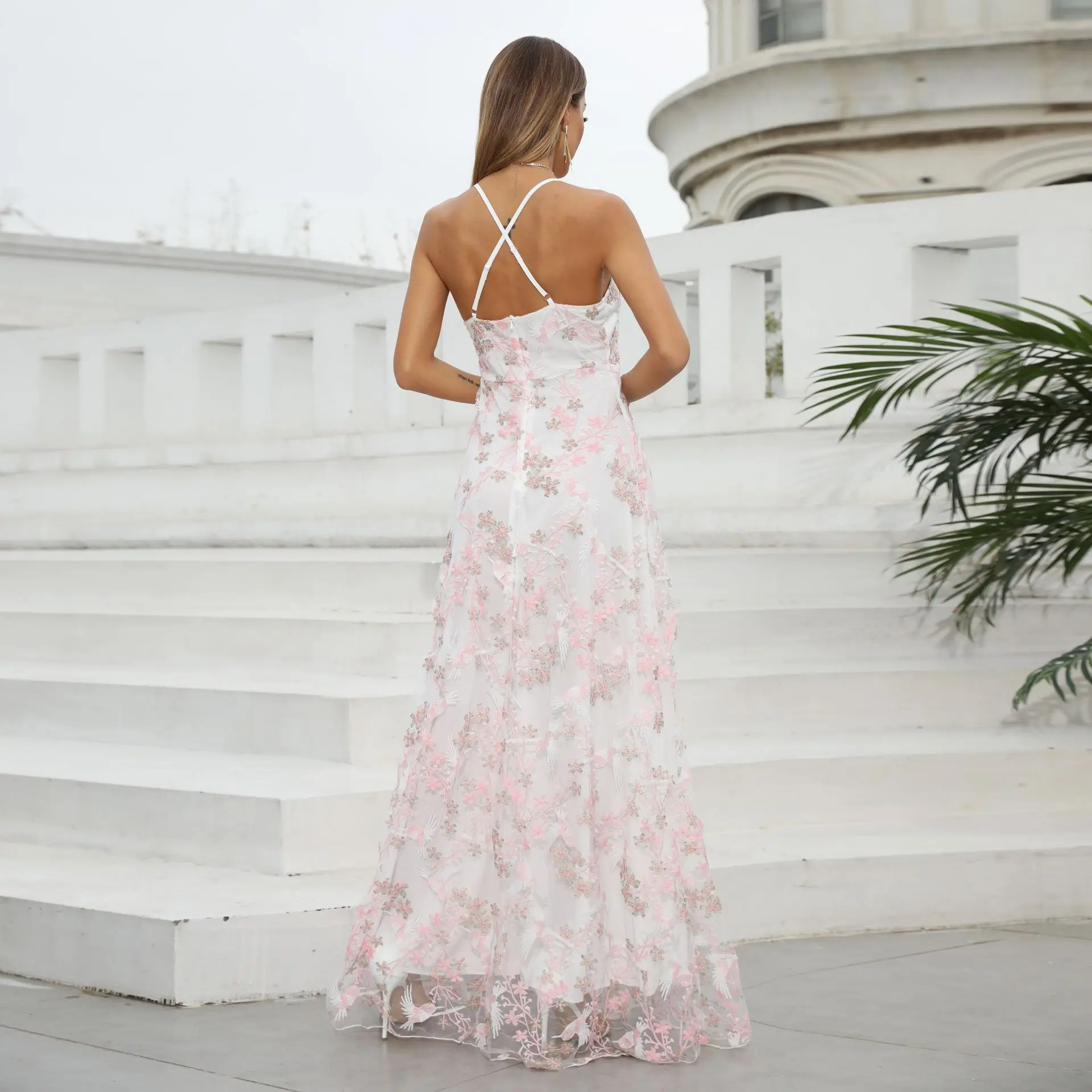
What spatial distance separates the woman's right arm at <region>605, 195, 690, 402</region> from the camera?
326cm

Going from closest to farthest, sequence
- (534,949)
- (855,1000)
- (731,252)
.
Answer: (534,949) → (855,1000) → (731,252)

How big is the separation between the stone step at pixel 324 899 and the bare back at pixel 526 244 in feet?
4.65

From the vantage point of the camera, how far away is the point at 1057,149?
31.5 feet

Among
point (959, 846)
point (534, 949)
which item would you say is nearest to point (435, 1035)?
point (534, 949)

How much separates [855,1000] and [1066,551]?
5.22 feet

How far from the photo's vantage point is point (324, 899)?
→ 3.84 metres

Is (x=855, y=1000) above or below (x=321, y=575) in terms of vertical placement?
below

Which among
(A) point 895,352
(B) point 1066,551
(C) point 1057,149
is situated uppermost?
(C) point 1057,149

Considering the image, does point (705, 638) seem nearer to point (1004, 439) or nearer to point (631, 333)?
point (1004, 439)

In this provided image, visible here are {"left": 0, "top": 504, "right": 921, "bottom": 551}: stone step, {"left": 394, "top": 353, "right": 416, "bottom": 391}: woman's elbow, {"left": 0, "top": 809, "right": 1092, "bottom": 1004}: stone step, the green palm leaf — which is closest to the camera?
{"left": 394, "top": 353, "right": 416, "bottom": 391}: woman's elbow

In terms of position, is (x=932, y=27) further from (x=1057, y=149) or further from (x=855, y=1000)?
(x=855, y=1000)

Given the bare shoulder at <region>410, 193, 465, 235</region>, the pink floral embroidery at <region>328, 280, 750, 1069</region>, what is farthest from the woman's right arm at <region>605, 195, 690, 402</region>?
the bare shoulder at <region>410, 193, 465, 235</region>

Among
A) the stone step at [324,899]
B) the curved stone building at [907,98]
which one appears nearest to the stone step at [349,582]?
the stone step at [324,899]

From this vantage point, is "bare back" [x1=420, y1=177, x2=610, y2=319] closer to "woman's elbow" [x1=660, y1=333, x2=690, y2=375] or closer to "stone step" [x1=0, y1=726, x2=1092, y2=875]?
"woman's elbow" [x1=660, y1=333, x2=690, y2=375]
